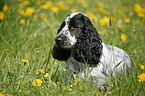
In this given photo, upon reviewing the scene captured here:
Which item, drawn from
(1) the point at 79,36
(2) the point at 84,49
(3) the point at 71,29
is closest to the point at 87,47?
(2) the point at 84,49

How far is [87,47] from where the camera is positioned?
2.91m

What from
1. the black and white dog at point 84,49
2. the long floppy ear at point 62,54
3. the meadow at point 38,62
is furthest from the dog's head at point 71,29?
the meadow at point 38,62

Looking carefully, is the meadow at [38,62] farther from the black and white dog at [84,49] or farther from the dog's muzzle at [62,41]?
the dog's muzzle at [62,41]

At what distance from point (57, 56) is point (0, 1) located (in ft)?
8.07

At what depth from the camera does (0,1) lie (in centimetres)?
458

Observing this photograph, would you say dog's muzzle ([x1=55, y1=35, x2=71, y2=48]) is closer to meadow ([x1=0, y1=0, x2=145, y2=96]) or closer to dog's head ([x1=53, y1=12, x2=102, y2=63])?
dog's head ([x1=53, y1=12, x2=102, y2=63])

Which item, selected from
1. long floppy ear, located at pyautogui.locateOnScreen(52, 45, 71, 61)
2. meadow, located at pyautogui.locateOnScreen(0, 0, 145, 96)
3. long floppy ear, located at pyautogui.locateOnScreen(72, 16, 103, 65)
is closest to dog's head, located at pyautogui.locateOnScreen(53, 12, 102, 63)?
long floppy ear, located at pyautogui.locateOnScreen(72, 16, 103, 65)

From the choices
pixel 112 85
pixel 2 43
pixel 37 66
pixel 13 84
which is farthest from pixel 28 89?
pixel 2 43

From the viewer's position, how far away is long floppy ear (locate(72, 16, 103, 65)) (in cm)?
284

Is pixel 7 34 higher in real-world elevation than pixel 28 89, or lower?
higher

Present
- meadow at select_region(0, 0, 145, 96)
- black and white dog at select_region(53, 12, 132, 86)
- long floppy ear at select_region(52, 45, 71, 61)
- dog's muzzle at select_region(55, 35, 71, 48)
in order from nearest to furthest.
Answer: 1. meadow at select_region(0, 0, 145, 96)
2. dog's muzzle at select_region(55, 35, 71, 48)
3. black and white dog at select_region(53, 12, 132, 86)
4. long floppy ear at select_region(52, 45, 71, 61)

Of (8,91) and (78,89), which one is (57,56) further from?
(8,91)

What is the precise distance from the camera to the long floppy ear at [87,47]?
2.84 metres

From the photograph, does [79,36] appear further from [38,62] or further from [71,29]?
[38,62]
